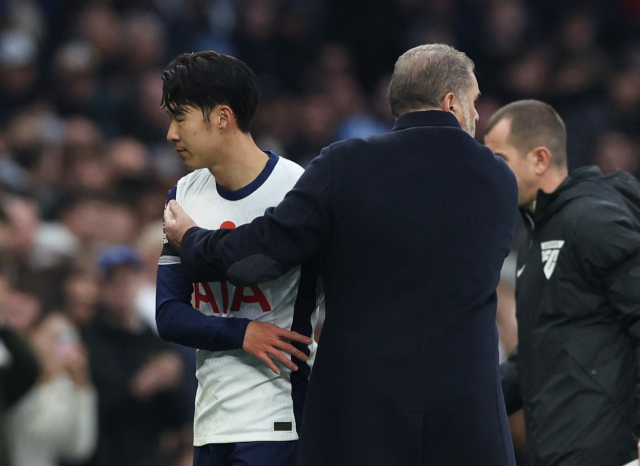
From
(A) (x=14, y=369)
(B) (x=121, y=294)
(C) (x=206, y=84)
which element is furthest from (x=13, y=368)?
(C) (x=206, y=84)

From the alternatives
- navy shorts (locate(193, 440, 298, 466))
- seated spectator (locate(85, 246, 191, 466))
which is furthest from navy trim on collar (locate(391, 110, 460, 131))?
seated spectator (locate(85, 246, 191, 466))

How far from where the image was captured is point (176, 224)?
3064mm

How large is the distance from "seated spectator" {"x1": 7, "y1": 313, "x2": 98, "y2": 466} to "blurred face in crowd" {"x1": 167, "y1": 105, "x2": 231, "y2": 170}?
2.80m

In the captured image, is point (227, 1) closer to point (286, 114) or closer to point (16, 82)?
point (286, 114)

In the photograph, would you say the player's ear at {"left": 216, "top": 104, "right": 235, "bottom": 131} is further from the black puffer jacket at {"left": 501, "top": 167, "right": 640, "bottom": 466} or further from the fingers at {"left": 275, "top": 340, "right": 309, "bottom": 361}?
the black puffer jacket at {"left": 501, "top": 167, "right": 640, "bottom": 466}

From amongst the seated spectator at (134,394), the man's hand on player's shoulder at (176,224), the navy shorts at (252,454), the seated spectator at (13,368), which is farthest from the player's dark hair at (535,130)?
the seated spectator at (13,368)

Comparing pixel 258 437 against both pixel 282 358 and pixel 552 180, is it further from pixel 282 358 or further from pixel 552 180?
pixel 552 180

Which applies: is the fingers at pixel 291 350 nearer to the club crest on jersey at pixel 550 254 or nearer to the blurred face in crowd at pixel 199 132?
the blurred face in crowd at pixel 199 132

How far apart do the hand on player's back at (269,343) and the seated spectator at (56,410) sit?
9.24 ft

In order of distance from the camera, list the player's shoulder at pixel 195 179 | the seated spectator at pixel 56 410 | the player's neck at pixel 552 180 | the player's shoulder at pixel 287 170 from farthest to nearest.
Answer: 1. the seated spectator at pixel 56 410
2. the player's neck at pixel 552 180
3. the player's shoulder at pixel 195 179
4. the player's shoulder at pixel 287 170

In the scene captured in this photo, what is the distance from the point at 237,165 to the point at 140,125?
6.35m

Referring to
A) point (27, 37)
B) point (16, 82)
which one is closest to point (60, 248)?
point (16, 82)

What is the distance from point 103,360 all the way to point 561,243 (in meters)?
3.06

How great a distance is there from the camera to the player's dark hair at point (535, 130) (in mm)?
3957
